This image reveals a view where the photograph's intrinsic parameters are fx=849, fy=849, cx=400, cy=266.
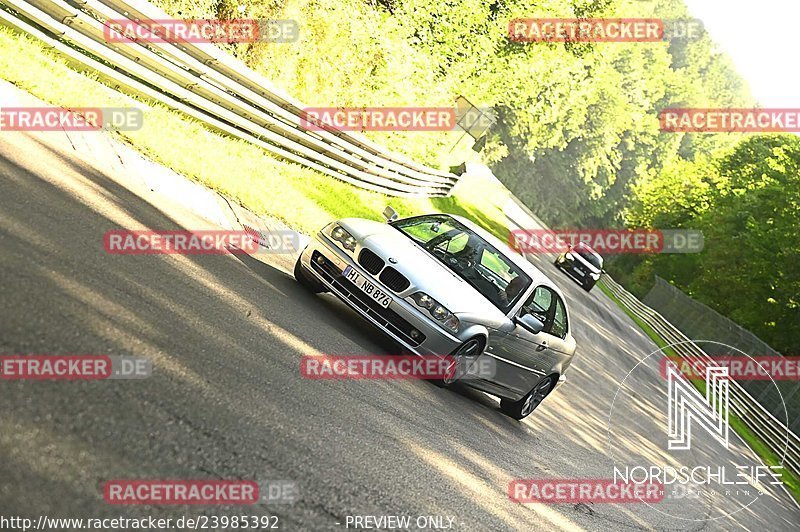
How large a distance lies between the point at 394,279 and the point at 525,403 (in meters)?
2.83

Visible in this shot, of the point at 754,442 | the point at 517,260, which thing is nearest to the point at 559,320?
the point at 517,260

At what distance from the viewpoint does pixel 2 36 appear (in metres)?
9.41

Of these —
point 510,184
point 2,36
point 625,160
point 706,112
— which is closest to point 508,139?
point 510,184

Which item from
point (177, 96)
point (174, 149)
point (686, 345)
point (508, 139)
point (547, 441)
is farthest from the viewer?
point (508, 139)

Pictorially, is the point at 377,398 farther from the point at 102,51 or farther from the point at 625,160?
the point at 625,160

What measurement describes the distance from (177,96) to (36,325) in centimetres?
814

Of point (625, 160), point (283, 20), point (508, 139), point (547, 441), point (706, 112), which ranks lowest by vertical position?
point (547, 441)

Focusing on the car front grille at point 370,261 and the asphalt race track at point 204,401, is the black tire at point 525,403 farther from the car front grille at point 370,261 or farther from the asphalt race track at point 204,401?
the car front grille at point 370,261

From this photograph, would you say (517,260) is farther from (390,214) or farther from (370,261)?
(370,261)

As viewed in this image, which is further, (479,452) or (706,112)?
(706,112)

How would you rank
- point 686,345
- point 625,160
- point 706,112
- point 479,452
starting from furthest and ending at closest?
point 706,112 → point 625,160 → point 686,345 → point 479,452

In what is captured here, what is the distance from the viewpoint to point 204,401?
4.86 meters

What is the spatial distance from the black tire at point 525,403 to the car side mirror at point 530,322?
95cm

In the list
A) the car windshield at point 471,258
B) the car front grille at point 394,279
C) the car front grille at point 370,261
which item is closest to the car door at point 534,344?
the car windshield at point 471,258
